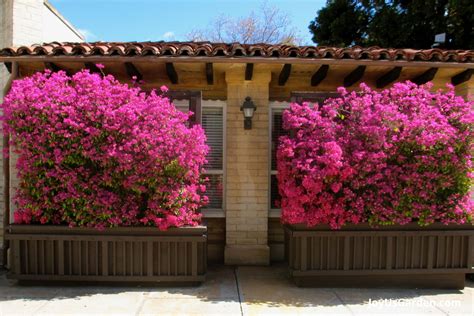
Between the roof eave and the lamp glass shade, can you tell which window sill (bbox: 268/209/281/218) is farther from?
the roof eave

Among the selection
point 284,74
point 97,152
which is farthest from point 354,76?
point 97,152

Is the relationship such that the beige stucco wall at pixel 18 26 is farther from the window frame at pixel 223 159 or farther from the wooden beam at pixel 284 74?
the wooden beam at pixel 284 74

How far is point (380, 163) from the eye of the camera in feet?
13.5

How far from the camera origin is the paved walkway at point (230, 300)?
3.70 m

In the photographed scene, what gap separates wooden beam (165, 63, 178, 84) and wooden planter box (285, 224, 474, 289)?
2867 mm

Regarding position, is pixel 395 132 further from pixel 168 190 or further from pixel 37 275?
pixel 37 275

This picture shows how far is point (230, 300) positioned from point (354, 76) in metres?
3.76

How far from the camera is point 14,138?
4.16m

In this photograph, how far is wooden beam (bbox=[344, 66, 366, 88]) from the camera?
196 inches

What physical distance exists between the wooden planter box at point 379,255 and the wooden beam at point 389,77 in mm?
2246

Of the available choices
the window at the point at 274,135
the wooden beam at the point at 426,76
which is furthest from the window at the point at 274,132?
the wooden beam at the point at 426,76

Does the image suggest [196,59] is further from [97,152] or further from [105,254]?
[105,254]

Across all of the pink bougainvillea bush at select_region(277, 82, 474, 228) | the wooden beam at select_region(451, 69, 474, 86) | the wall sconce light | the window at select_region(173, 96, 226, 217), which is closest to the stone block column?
the wall sconce light

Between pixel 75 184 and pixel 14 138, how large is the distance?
981 millimetres
